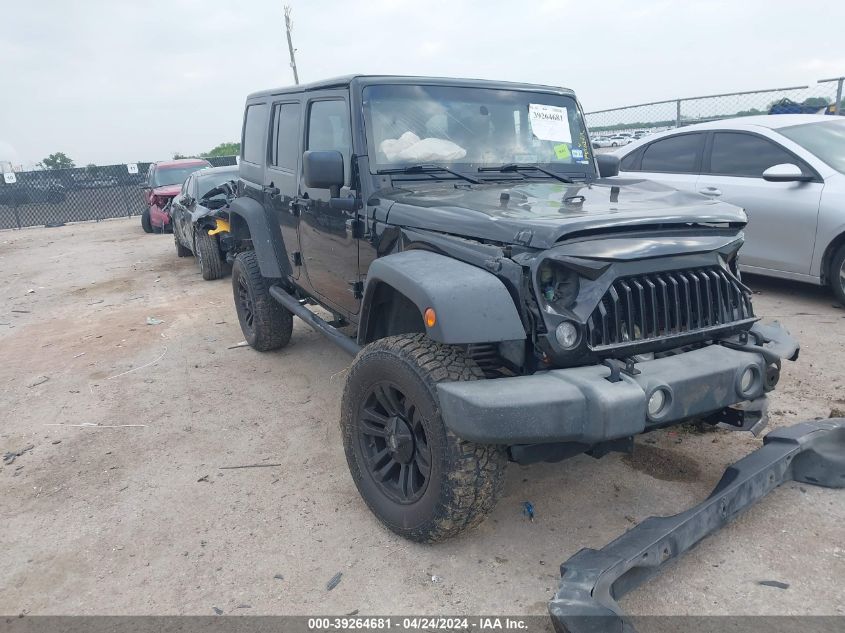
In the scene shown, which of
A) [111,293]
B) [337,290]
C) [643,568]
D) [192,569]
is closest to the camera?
[643,568]

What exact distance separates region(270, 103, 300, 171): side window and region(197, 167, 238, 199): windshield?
5302 mm

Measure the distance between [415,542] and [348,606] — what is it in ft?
1.37

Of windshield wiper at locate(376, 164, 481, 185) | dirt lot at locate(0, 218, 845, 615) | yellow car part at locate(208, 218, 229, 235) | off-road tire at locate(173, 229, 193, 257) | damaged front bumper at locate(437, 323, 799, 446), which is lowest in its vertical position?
dirt lot at locate(0, 218, 845, 615)

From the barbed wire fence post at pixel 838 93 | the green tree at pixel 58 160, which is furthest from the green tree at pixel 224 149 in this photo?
the barbed wire fence post at pixel 838 93

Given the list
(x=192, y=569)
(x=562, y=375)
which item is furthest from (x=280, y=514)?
(x=562, y=375)

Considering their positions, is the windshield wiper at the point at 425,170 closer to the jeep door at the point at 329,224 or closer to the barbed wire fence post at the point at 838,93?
the jeep door at the point at 329,224

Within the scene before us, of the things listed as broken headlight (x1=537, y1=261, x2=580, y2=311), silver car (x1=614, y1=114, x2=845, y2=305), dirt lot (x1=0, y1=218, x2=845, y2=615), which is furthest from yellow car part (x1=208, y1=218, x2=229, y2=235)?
broken headlight (x1=537, y1=261, x2=580, y2=311)

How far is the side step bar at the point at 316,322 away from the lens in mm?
3738

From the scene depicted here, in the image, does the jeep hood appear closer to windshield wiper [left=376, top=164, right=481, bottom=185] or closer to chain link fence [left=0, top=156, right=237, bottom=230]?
windshield wiper [left=376, top=164, right=481, bottom=185]

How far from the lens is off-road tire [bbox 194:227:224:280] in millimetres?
9055

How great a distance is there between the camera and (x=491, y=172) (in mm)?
3697

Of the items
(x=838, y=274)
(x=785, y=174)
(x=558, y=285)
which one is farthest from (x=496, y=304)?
(x=838, y=274)

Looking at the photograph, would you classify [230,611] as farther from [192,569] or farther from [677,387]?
[677,387]

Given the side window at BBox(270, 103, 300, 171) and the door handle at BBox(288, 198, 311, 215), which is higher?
the side window at BBox(270, 103, 300, 171)
